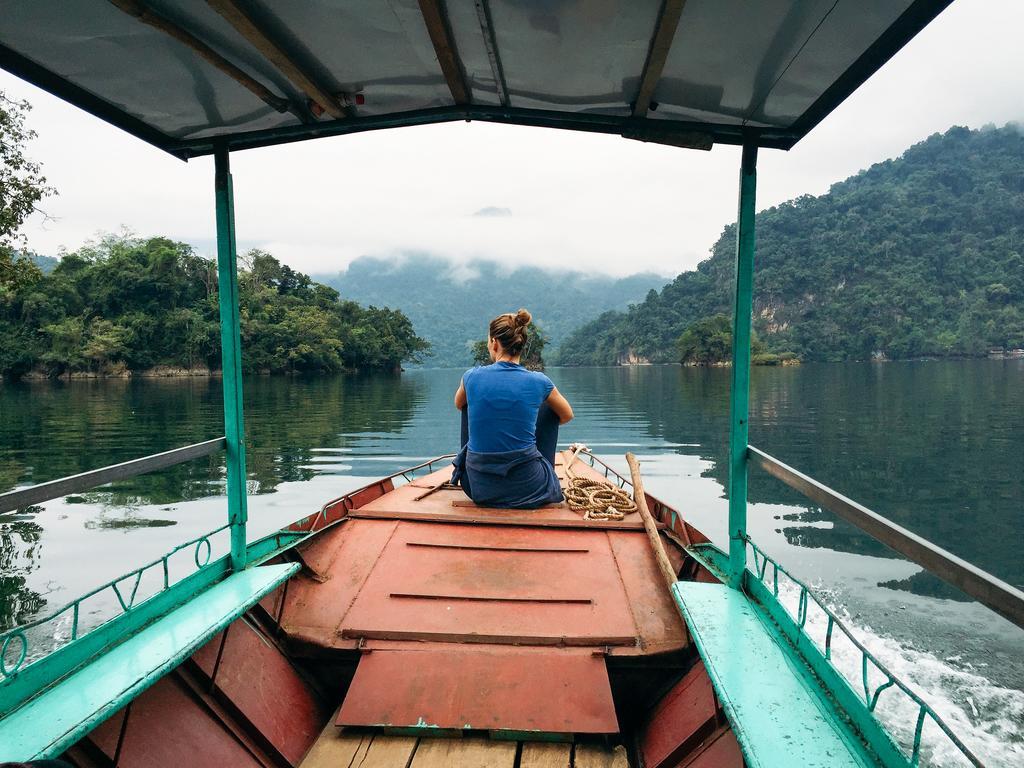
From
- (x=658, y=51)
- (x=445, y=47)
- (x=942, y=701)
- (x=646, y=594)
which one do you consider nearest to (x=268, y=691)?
(x=646, y=594)

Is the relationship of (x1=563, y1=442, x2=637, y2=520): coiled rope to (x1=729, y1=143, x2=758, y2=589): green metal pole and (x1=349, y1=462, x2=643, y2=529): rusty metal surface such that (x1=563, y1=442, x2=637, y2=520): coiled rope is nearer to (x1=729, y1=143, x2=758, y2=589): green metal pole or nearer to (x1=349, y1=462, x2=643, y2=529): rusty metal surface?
(x1=349, y1=462, x2=643, y2=529): rusty metal surface

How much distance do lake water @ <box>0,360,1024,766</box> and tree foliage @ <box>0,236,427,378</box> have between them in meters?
16.4

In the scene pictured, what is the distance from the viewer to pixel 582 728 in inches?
80.0

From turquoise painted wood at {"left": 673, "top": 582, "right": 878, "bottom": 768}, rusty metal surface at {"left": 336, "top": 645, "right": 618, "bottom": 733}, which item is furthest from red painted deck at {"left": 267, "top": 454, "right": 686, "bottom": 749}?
turquoise painted wood at {"left": 673, "top": 582, "right": 878, "bottom": 768}

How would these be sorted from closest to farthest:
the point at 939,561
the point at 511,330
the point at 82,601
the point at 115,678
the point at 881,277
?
1. the point at 939,561
2. the point at 115,678
3. the point at 82,601
4. the point at 511,330
5. the point at 881,277

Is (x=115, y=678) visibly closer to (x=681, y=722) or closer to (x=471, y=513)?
(x=681, y=722)

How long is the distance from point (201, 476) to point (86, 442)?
5.95m

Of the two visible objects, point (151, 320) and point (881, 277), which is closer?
point (151, 320)

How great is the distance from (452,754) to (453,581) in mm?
809

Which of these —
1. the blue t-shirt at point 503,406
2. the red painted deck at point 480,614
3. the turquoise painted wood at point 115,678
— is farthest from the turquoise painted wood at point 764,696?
the turquoise painted wood at point 115,678

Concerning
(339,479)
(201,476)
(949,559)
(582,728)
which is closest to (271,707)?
(582,728)

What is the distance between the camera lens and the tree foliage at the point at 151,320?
41625 millimetres

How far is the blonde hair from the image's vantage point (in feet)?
11.0

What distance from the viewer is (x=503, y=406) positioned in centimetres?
324
